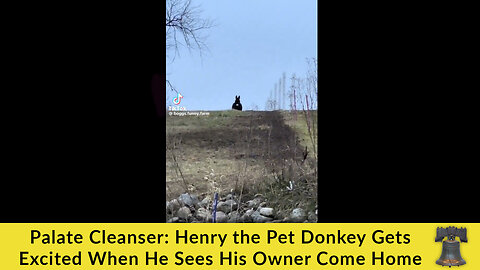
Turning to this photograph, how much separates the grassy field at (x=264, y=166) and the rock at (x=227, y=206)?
132 millimetres

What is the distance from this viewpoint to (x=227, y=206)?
12.0 ft

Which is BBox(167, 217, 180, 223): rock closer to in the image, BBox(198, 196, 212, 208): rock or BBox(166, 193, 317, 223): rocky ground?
BBox(166, 193, 317, 223): rocky ground

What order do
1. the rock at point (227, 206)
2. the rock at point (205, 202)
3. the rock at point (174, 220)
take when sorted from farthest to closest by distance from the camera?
1. the rock at point (205, 202)
2. the rock at point (227, 206)
3. the rock at point (174, 220)

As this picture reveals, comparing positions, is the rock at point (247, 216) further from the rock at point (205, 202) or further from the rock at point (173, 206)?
the rock at point (173, 206)

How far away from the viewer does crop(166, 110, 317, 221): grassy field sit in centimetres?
366

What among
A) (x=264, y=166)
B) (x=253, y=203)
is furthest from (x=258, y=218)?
(x=264, y=166)

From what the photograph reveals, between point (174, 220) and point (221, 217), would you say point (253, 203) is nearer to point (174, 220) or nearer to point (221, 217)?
point (221, 217)
